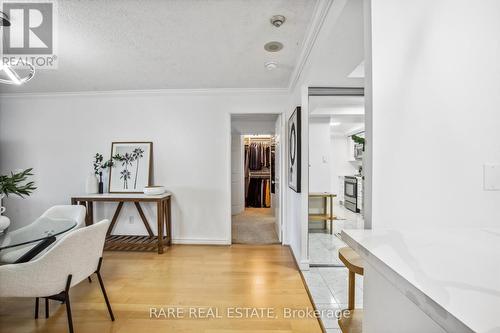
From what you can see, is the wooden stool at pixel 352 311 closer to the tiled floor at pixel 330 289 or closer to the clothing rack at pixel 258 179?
the tiled floor at pixel 330 289

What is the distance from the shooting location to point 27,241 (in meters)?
1.61

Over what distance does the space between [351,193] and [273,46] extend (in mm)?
4715

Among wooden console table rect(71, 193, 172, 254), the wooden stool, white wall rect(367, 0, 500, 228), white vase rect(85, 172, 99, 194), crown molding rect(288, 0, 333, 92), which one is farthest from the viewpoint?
white vase rect(85, 172, 99, 194)

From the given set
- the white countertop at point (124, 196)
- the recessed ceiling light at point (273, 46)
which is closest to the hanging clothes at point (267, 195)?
the white countertop at point (124, 196)

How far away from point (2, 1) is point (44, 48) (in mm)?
659

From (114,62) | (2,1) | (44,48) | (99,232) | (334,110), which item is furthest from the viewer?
(334,110)

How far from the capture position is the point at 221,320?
A: 5.82ft

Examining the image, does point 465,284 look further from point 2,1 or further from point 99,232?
point 2,1

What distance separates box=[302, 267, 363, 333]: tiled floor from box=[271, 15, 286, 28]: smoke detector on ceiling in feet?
7.88

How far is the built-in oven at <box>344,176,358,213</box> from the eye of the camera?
5.51 metres

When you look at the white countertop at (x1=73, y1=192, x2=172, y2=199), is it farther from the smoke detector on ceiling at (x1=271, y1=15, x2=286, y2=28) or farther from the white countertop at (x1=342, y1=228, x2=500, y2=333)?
the white countertop at (x1=342, y1=228, x2=500, y2=333)

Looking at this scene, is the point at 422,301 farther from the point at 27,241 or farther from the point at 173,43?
the point at 173,43

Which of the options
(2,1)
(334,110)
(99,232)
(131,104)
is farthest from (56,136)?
(334,110)

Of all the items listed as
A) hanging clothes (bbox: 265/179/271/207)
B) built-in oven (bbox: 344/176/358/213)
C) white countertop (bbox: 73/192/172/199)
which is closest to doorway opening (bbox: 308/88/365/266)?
built-in oven (bbox: 344/176/358/213)
